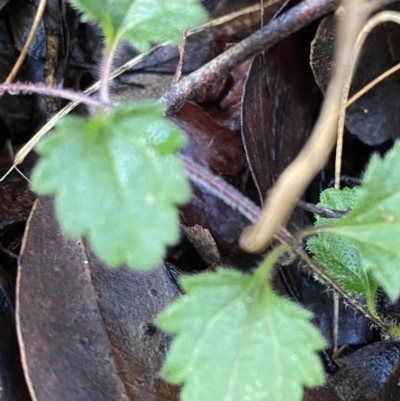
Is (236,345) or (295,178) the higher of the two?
(295,178)

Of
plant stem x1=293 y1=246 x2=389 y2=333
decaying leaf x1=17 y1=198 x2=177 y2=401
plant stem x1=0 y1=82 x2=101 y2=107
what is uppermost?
plant stem x1=0 y1=82 x2=101 y2=107

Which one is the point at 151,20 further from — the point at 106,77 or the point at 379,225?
the point at 379,225

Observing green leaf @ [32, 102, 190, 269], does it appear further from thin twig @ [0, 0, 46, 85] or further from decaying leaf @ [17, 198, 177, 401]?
thin twig @ [0, 0, 46, 85]

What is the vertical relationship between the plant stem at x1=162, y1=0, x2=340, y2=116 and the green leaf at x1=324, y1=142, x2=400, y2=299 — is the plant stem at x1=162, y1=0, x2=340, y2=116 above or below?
above

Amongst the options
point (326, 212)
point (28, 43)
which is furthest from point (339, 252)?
point (28, 43)

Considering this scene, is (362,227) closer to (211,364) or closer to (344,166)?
(211,364)

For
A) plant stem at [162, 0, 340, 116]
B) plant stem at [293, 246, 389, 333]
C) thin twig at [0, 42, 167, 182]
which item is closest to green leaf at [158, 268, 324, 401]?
plant stem at [293, 246, 389, 333]

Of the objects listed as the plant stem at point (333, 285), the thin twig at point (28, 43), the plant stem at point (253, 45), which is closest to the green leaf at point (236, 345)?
the plant stem at point (333, 285)

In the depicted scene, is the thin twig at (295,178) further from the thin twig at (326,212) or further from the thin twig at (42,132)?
the thin twig at (42,132)
